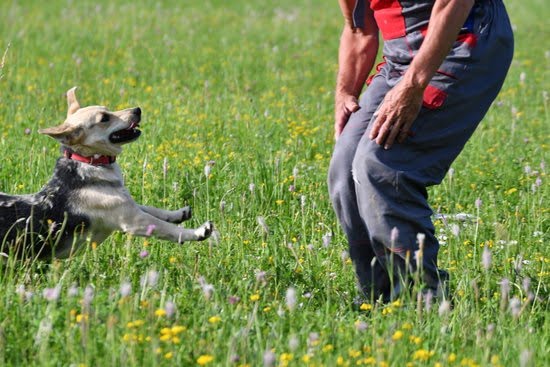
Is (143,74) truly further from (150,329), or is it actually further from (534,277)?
(150,329)

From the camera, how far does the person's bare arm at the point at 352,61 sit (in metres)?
5.13

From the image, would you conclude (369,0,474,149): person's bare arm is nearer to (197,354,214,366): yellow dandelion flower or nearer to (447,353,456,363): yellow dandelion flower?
(447,353,456,363): yellow dandelion flower

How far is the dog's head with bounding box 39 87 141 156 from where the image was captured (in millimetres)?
4945

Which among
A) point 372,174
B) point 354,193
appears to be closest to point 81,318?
point 372,174

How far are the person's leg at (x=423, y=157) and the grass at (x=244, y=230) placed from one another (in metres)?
0.26

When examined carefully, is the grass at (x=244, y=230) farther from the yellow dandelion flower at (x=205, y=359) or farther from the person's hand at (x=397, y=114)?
the person's hand at (x=397, y=114)

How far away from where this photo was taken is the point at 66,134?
4.92 meters

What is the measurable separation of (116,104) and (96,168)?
13.0 ft

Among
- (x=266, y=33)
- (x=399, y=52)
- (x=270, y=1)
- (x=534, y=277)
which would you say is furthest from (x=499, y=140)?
(x=270, y=1)

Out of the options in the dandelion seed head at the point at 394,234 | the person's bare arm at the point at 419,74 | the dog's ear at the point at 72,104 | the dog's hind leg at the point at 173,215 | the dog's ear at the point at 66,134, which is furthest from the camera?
the dog's ear at the point at 72,104

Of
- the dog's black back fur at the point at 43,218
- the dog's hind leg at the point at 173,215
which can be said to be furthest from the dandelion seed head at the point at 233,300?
the dog's hind leg at the point at 173,215

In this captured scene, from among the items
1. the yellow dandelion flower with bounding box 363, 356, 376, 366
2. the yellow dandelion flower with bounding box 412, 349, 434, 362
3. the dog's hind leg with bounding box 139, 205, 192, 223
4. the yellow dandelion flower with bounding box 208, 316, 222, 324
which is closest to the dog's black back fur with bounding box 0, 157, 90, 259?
the dog's hind leg with bounding box 139, 205, 192, 223

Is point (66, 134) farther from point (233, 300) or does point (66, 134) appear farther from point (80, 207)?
point (233, 300)

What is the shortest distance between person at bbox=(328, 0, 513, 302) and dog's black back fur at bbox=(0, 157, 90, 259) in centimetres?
132
